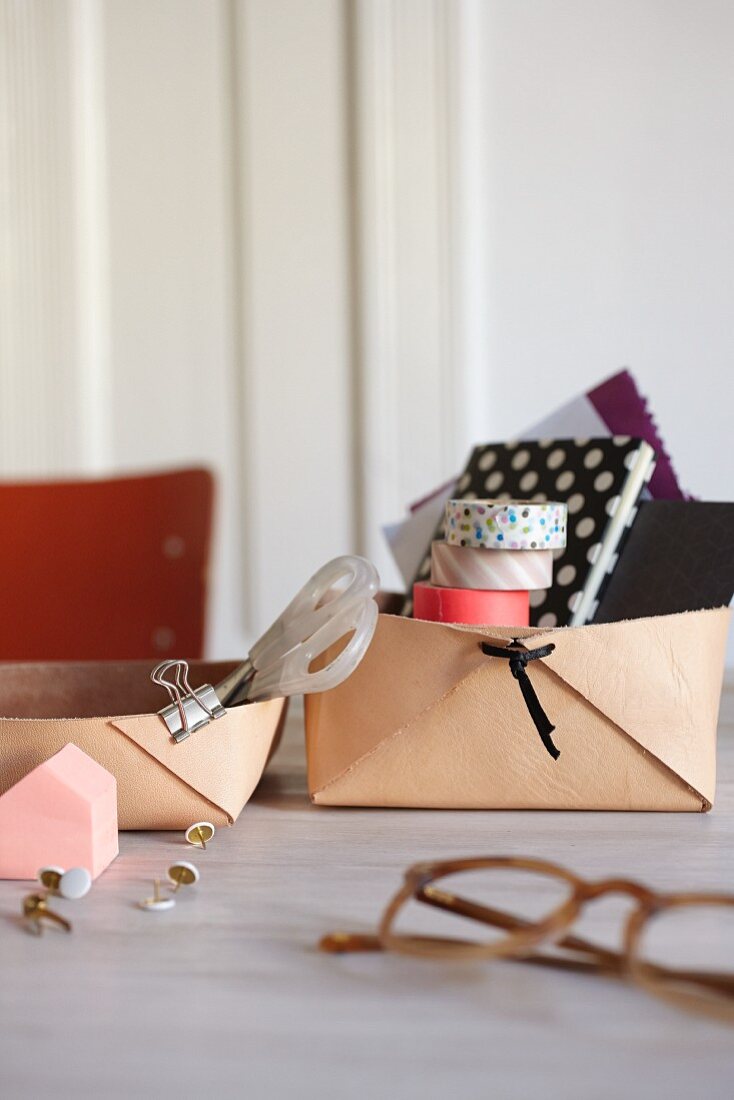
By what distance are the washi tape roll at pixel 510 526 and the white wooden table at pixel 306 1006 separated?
184 mm

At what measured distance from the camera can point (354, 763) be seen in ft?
2.07

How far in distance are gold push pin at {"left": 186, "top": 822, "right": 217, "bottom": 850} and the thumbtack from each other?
0.08m

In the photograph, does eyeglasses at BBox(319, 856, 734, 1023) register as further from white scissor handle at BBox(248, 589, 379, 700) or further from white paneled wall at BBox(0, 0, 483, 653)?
white paneled wall at BBox(0, 0, 483, 653)

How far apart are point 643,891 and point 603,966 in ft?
0.15

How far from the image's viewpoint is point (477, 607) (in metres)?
0.65

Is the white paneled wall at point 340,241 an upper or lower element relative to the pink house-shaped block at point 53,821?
upper

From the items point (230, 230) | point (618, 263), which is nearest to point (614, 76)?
point (618, 263)

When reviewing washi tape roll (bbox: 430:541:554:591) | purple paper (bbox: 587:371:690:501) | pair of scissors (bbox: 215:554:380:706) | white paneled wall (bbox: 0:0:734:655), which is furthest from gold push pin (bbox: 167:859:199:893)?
white paneled wall (bbox: 0:0:734:655)

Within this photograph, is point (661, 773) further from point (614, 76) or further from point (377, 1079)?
point (614, 76)

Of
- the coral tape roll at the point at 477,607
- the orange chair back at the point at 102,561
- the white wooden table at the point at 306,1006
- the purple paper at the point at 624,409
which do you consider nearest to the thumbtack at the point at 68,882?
the white wooden table at the point at 306,1006

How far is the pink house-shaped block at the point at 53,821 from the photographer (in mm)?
515

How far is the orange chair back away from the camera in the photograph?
1441 mm

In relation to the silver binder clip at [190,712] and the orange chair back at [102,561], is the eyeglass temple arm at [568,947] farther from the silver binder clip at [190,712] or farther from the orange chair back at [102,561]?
the orange chair back at [102,561]

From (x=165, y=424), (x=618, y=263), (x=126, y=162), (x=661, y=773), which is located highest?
(x=126, y=162)
